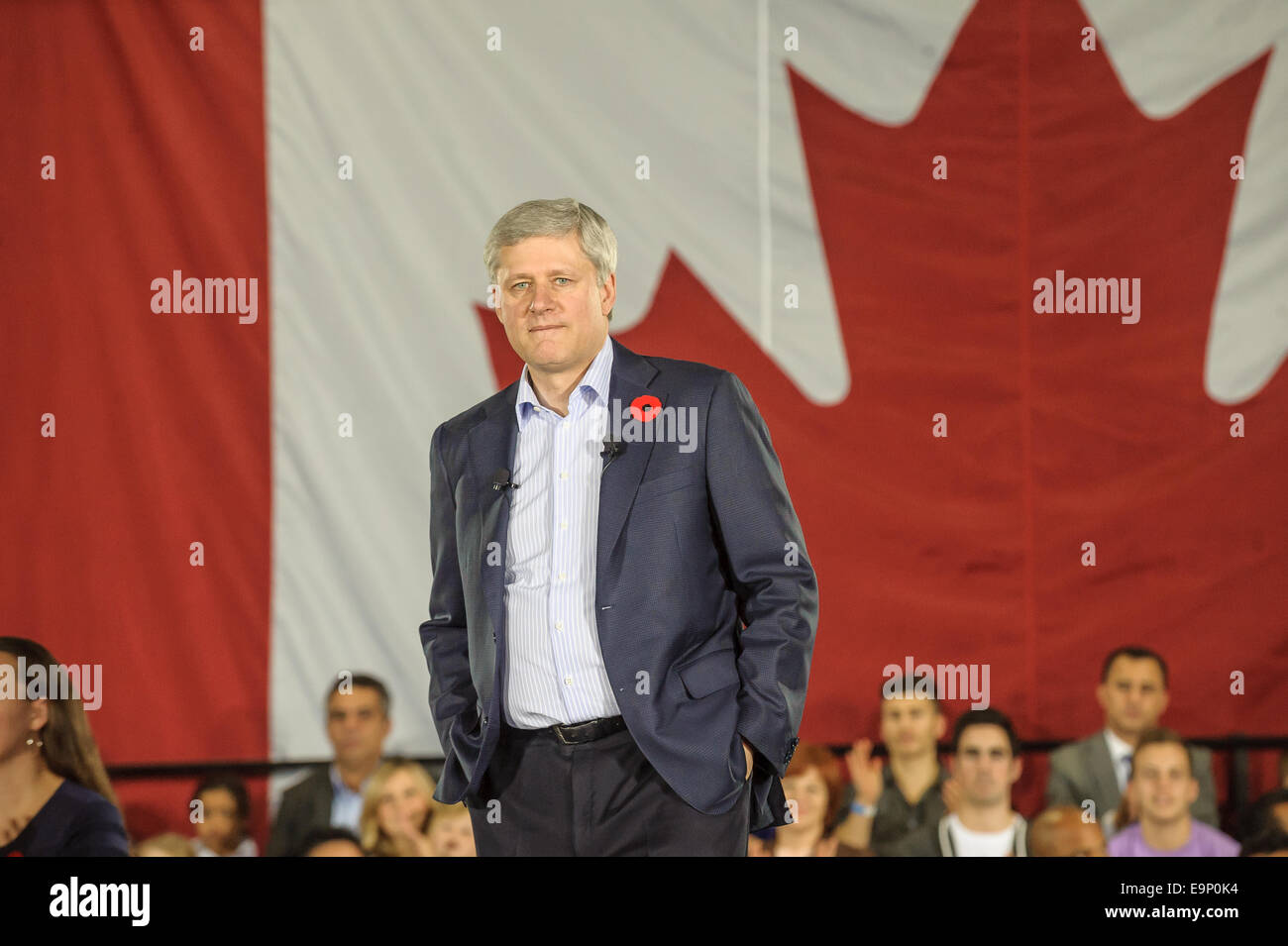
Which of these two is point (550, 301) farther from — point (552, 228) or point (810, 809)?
point (810, 809)

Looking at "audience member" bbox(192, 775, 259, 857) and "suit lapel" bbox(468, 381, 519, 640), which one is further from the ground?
"suit lapel" bbox(468, 381, 519, 640)

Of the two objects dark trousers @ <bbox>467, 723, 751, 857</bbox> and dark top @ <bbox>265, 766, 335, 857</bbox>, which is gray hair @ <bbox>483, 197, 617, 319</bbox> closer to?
dark trousers @ <bbox>467, 723, 751, 857</bbox>

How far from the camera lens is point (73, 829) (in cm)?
316

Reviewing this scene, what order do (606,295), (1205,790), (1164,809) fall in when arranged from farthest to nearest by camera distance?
(1205,790)
(1164,809)
(606,295)

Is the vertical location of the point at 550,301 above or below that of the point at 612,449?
above

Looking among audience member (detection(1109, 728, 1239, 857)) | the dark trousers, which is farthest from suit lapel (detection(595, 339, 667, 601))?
audience member (detection(1109, 728, 1239, 857))

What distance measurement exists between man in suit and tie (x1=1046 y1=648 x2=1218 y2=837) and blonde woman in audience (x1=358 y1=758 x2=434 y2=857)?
6.09 feet

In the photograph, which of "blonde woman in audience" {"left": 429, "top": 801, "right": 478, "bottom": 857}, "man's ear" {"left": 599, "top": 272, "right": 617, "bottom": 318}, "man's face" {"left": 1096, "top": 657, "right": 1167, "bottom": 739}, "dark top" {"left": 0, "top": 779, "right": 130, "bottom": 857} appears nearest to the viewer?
"man's ear" {"left": 599, "top": 272, "right": 617, "bottom": 318}

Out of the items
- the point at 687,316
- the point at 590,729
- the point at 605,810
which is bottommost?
the point at 605,810

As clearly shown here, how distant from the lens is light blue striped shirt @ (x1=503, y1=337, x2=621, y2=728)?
7.05ft

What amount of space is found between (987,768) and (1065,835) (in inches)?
11.3

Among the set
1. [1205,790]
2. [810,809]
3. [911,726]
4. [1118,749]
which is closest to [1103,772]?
[1118,749]

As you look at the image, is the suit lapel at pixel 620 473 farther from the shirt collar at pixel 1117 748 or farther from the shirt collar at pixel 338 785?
the shirt collar at pixel 1117 748

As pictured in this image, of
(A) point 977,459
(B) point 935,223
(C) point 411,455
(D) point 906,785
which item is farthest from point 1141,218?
(C) point 411,455
